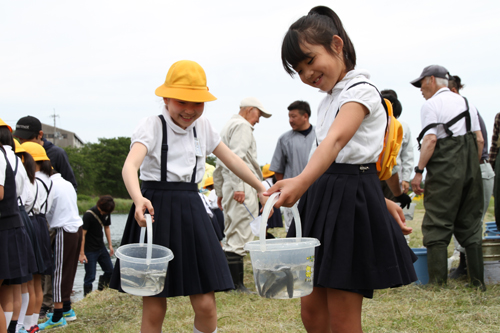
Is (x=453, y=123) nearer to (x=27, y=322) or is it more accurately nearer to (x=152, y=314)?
(x=152, y=314)

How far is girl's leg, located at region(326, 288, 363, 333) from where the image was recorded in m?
1.99

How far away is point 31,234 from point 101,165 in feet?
246

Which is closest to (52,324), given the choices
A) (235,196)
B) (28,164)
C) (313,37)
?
(28,164)

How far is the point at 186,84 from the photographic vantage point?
257 cm

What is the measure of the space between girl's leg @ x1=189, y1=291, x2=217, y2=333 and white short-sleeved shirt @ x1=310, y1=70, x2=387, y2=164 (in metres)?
1.06

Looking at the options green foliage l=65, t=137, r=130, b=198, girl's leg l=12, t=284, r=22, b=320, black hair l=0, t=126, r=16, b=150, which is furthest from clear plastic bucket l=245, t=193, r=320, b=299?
green foliage l=65, t=137, r=130, b=198

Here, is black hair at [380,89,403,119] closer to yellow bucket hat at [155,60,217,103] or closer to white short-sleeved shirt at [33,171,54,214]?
yellow bucket hat at [155,60,217,103]

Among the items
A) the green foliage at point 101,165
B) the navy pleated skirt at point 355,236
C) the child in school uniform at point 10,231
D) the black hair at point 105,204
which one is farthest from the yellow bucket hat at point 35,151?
the green foliage at point 101,165

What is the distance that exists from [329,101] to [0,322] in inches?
98.5

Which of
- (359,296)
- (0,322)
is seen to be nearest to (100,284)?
(0,322)

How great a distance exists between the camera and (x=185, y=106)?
8.41 feet

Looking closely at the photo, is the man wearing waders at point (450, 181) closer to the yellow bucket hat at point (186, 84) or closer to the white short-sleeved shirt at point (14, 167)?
the yellow bucket hat at point (186, 84)

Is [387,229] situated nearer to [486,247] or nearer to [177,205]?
[177,205]

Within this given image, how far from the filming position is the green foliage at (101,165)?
227ft
